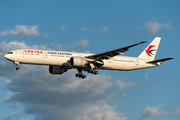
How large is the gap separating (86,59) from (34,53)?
9.52 m

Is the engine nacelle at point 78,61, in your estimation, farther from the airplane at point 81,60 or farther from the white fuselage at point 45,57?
the white fuselage at point 45,57

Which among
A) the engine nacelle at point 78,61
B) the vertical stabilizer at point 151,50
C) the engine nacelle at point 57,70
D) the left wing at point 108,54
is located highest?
the vertical stabilizer at point 151,50

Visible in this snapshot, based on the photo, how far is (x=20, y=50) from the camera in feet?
177

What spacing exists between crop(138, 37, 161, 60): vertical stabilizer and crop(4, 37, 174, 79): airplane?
33cm

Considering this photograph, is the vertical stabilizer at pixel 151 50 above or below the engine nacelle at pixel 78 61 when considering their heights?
above

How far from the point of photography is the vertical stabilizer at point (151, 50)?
64.3 m

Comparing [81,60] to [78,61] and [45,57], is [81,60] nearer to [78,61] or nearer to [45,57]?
[78,61]

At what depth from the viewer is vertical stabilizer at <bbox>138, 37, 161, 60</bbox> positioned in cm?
6431

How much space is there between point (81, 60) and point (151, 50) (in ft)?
60.5

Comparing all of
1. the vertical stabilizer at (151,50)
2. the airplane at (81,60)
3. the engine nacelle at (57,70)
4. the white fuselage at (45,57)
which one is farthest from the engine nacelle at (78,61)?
the vertical stabilizer at (151,50)

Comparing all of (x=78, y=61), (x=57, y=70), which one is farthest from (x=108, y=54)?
(x=57, y=70)

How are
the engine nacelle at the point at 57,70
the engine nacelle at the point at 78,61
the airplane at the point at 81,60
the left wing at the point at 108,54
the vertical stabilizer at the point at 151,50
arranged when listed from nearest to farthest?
the left wing at the point at 108,54 < the airplane at the point at 81,60 < the engine nacelle at the point at 78,61 < the engine nacelle at the point at 57,70 < the vertical stabilizer at the point at 151,50

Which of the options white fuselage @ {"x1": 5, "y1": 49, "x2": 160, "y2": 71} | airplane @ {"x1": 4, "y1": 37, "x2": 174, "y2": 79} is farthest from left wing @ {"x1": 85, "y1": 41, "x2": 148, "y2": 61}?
white fuselage @ {"x1": 5, "y1": 49, "x2": 160, "y2": 71}

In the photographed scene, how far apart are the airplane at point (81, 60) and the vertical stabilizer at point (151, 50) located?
1.07 feet
